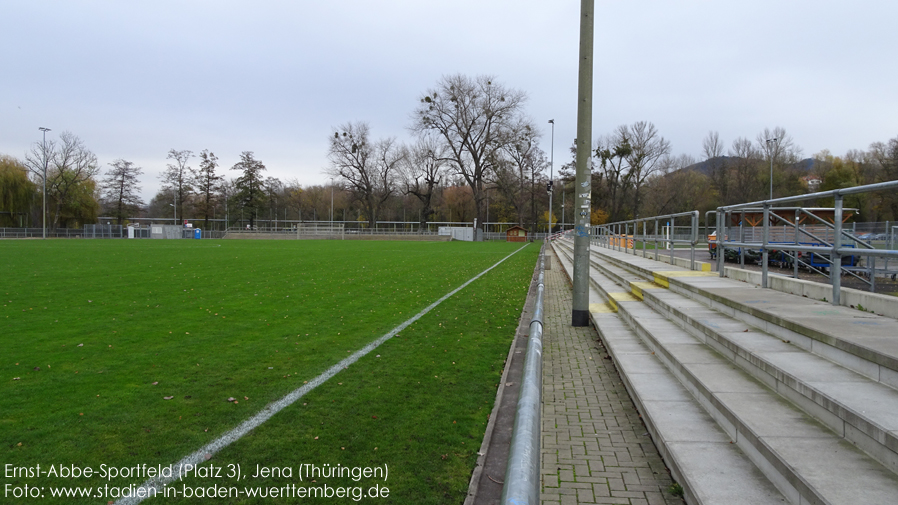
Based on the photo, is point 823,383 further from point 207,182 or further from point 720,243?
point 207,182

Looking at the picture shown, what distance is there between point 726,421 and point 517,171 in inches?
2701

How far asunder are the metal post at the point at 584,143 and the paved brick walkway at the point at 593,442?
196 centimetres

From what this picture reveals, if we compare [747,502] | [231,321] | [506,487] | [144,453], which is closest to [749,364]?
[747,502]

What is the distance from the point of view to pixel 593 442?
3664mm

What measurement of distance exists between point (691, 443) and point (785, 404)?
67cm

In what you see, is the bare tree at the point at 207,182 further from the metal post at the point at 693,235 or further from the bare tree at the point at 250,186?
the metal post at the point at 693,235

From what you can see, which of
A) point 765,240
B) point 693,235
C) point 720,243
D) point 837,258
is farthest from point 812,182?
point 837,258

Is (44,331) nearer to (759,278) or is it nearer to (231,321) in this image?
(231,321)

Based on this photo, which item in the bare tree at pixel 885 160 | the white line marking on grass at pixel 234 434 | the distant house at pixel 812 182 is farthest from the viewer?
the distant house at pixel 812 182

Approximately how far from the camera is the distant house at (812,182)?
151 feet

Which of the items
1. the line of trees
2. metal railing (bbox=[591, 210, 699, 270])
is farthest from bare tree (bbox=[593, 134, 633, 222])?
metal railing (bbox=[591, 210, 699, 270])

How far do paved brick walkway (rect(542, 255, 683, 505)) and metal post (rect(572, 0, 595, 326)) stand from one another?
6.44ft

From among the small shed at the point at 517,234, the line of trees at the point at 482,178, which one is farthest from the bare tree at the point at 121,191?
the small shed at the point at 517,234

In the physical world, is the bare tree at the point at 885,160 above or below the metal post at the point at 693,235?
above
